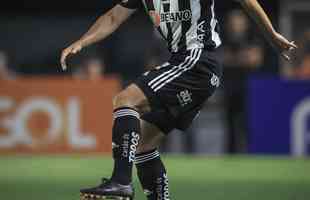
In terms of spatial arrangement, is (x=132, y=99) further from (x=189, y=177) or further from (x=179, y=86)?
(x=189, y=177)

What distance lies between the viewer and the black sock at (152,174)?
6926 mm

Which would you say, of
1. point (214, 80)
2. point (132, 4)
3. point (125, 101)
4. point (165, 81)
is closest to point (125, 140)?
point (125, 101)

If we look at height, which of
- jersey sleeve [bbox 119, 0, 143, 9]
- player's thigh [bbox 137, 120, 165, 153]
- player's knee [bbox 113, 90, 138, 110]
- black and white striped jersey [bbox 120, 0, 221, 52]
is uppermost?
jersey sleeve [bbox 119, 0, 143, 9]

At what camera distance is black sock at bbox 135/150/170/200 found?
6926 millimetres

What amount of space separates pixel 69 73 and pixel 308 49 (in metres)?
4.69

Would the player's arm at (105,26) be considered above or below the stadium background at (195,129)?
above

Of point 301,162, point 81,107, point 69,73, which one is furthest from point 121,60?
point 301,162

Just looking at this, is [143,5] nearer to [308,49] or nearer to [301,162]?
[301,162]

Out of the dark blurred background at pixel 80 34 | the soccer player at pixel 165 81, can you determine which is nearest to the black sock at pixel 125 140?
the soccer player at pixel 165 81

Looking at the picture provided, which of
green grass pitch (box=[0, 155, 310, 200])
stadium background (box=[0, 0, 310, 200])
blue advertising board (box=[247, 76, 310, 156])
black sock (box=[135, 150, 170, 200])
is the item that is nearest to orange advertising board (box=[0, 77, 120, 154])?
stadium background (box=[0, 0, 310, 200])

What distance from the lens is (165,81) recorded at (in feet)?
21.5

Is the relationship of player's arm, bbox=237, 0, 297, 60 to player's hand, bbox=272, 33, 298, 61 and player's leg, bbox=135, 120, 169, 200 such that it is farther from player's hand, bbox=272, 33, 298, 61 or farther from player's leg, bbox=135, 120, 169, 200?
player's leg, bbox=135, 120, 169, 200

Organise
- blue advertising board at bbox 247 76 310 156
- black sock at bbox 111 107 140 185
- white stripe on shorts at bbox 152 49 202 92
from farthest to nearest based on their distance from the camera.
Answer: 1. blue advertising board at bbox 247 76 310 156
2. white stripe on shorts at bbox 152 49 202 92
3. black sock at bbox 111 107 140 185

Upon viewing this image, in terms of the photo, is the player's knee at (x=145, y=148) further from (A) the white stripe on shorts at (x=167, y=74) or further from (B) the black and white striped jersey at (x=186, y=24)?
(B) the black and white striped jersey at (x=186, y=24)
